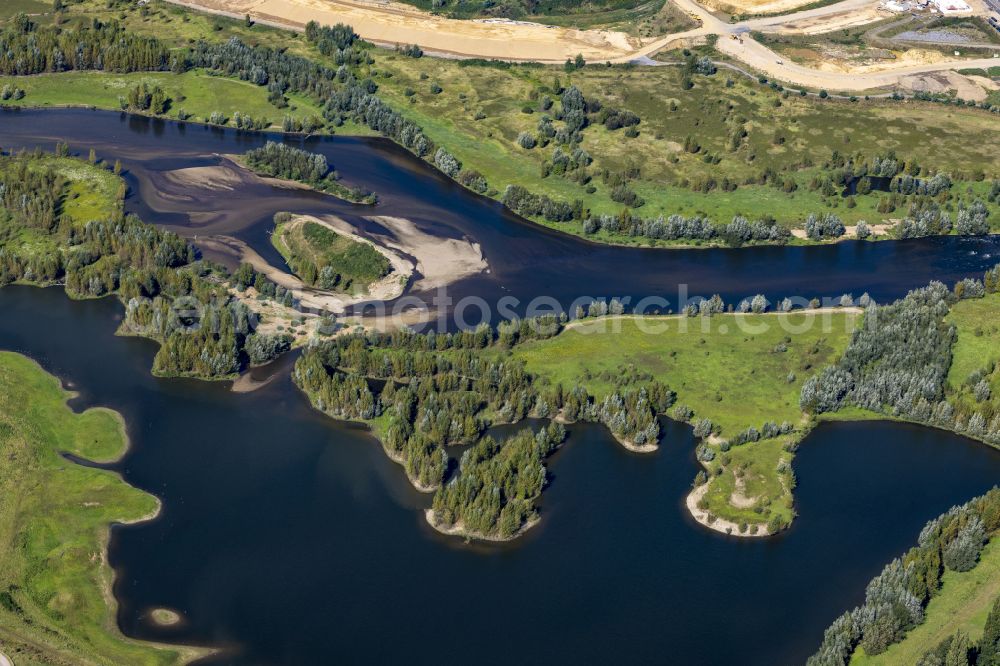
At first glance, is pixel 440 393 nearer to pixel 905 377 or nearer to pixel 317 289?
pixel 317 289

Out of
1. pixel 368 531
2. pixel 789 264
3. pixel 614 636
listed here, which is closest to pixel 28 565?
pixel 368 531

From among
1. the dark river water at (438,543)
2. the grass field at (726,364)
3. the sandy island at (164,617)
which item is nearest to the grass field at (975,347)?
the dark river water at (438,543)

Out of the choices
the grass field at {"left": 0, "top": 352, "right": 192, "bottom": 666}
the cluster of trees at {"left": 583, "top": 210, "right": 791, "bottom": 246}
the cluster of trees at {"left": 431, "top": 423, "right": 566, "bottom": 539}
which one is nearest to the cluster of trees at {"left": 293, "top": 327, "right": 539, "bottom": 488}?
the cluster of trees at {"left": 431, "top": 423, "right": 566, "bottom": 539}

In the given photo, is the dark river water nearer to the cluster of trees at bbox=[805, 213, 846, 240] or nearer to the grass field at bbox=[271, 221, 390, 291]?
the grass field at bbox=[271, 221, 390, 291]

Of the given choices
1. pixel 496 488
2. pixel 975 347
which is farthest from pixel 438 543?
pixel 975 347

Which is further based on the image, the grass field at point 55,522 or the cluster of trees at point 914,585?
the cluster of trees at point 914,585

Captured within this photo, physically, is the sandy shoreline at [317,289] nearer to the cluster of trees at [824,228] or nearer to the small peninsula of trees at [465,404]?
the small peninsula of trees at [465,404]

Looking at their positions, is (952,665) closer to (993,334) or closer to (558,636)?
(558,636)
